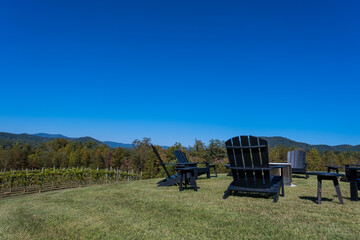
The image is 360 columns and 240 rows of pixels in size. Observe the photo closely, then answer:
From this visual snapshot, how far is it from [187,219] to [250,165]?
1.87 m

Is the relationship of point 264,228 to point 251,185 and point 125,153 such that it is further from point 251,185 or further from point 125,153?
point 125,153

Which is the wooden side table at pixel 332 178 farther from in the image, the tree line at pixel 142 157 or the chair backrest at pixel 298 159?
the tree line at pixel 142 157

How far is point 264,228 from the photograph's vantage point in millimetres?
2582

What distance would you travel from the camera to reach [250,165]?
13.9ft

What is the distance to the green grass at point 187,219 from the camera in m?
2.48

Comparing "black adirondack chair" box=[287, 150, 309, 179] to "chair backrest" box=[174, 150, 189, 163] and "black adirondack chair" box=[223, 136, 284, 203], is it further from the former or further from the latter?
"chair backrest" box=[174, 150, 189, 163]

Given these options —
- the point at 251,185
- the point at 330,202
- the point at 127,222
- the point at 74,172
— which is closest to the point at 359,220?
the point at 330,202

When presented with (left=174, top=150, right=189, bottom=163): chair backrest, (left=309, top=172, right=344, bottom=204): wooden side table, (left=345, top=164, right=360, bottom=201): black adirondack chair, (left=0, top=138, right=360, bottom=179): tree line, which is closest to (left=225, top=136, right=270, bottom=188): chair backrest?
(left=309, top=172, right=344, bottom=204): wooden side table

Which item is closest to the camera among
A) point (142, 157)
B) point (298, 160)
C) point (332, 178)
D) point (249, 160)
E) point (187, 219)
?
point (187, 219)

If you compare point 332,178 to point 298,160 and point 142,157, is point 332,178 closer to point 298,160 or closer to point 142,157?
point 298,160

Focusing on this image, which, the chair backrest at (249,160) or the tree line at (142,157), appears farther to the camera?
the tree line at (142,157)

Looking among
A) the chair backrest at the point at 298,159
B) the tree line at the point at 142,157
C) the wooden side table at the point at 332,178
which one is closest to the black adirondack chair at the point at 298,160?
the chair backrest at the point at 298,159

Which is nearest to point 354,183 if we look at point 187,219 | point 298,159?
point 187,219

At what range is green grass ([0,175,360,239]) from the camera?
2484 millimetres
